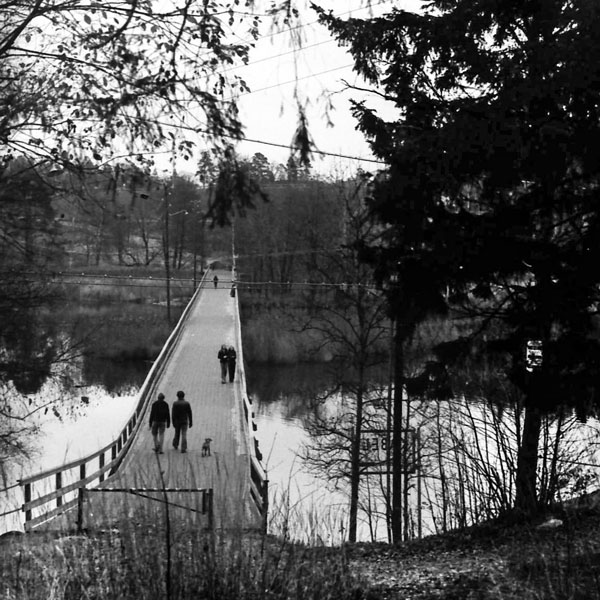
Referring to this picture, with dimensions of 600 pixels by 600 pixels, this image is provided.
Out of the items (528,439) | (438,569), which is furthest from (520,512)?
(528,439)

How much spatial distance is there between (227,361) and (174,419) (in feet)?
28.5

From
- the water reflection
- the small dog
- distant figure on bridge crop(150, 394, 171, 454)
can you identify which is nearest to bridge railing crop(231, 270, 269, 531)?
the small dog

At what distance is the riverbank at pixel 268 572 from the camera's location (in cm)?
508

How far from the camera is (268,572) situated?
531 centimetres

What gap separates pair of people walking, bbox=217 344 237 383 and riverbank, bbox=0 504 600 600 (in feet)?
56.1

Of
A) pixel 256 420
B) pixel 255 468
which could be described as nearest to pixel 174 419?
pixel 255 468

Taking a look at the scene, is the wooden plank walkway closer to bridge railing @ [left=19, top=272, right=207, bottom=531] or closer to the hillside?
bridge railing @ [left=19, top=272, right=207, bottom=531]

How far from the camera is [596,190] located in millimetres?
11211

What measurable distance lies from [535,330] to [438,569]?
5.66 metres

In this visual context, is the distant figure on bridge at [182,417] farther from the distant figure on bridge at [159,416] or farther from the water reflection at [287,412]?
the water reflection at [287,412]

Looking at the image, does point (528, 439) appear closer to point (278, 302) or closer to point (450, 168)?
point (450, 168)

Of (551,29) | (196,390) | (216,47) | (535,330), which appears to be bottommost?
(196,390)

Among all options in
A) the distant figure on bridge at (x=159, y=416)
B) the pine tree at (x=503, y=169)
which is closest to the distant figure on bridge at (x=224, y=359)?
the distant figure on bridge at (x=159, y=416)

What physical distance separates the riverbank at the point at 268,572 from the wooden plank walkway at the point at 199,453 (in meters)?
0.25
